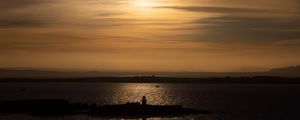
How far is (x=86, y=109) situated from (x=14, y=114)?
513 inches

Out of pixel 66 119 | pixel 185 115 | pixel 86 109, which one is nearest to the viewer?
pixel 66 119

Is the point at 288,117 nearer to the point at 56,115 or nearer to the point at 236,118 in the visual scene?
the point at 236,118

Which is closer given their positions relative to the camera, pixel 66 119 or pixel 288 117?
pixel 66 119

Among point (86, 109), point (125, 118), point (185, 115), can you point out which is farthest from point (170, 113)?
point (86, 109)

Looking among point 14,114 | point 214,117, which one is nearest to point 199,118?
point 214,117

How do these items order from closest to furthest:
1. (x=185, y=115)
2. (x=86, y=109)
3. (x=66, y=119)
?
(x=66, y=119) → (x=185, y=115) → (x=86, y=109)

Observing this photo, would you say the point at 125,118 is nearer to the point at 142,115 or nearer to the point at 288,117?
the point at 142,115

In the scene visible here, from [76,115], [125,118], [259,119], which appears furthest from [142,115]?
[259,119]

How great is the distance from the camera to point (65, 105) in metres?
100

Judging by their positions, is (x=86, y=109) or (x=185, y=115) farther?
(x=86, y=109)

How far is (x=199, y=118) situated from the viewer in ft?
272

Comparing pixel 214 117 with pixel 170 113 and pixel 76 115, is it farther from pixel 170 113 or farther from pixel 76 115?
pixel 76 115

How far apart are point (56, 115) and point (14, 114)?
647 centimetres

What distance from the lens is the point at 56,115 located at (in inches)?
3526
